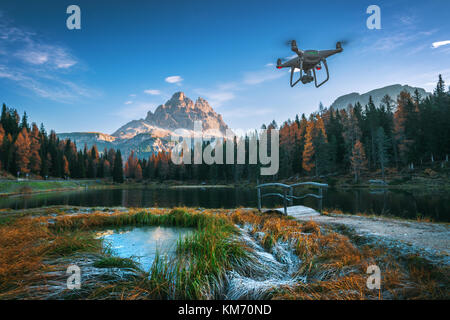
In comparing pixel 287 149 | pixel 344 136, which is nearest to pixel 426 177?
pixel 344 136

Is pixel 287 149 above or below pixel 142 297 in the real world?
above

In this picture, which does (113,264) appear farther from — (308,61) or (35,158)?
(35,158)

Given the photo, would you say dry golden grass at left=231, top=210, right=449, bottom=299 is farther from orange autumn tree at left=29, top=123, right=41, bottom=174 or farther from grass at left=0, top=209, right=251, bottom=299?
orange autumn tree at left=29, top=123, right=41, bottom=174

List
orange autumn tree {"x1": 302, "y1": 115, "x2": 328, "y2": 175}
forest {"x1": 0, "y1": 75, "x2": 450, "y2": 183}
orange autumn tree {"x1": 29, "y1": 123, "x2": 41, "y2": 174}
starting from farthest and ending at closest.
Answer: orange autumn tree {"x1": 29, "y1": 123, "x2": 41, "y2": 174}, orange autumn tree {"x1": 302, "y1": 115, "x2": 328, "y2": 175}, forest {"x1": 0, "y1": 75, "x2": 450, "y2": 183}

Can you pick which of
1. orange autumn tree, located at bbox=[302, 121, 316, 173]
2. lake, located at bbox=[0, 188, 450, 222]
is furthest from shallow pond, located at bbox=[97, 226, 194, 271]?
orange autumn tree, located at bbox=[302, 121, 316, 173]

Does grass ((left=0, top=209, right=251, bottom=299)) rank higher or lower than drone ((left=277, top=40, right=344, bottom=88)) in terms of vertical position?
lower
